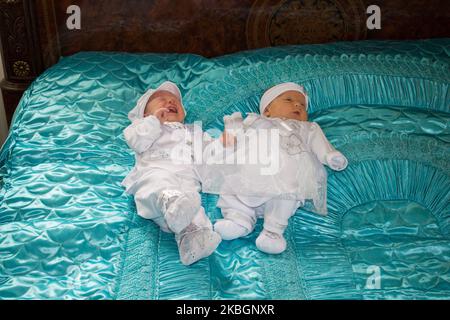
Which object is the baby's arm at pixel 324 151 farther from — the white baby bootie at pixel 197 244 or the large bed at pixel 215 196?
the white baby bootie at pixel 197 244

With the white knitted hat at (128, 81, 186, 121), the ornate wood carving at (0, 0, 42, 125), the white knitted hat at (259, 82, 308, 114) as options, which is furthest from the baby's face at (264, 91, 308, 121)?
the ornate wood carving at (0, 0, 42, 125)

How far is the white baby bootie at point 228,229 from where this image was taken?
1430 millimetres

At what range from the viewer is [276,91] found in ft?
5.78

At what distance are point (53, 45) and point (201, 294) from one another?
4.30 ft

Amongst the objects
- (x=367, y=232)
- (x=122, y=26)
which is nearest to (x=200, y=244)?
(x=367, y=232)

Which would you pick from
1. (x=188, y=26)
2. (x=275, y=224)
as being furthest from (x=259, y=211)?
(x=188, y=26)

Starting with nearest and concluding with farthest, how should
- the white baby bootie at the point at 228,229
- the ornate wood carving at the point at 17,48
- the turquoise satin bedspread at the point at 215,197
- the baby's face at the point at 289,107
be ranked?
the turquoise satin bedspread at the point at 215,197 → the white baby bootie at the point at 228,229 → the baby's face at the point at 289,107 → the ornate wood carving at the point at 17,48

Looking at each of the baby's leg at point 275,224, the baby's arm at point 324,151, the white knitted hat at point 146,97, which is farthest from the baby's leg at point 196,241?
the white knitted hat at point 146,97

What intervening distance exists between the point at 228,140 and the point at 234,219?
0.85 feet

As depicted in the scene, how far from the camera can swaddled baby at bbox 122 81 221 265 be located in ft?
4.50

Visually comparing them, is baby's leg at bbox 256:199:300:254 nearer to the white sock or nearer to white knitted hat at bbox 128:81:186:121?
the white sock

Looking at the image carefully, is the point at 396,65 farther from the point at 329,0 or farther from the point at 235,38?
the point at 235,38

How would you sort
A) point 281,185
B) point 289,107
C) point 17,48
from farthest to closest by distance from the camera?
point 17,48 < point 289,107 < point 281,185

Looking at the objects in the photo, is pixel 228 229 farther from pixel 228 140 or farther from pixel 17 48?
pixel 17 48
